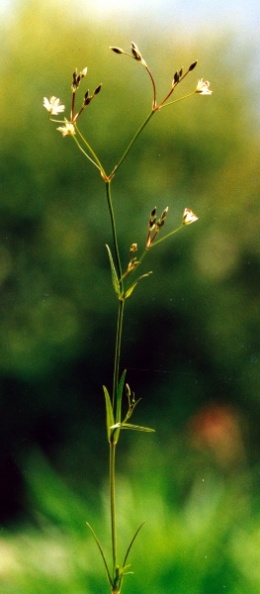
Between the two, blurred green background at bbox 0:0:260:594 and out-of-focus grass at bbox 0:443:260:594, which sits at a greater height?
blurred green background at bbox 0:0:260:594

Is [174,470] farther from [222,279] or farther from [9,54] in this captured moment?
[9,54]

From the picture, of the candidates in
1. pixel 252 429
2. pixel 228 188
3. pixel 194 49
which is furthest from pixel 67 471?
pixel 194 49

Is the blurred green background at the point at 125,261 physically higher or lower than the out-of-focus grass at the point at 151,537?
higher

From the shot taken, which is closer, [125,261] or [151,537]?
[151,537]

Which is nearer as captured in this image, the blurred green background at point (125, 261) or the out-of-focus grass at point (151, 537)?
the out-of-focus grass at point (151, 537)

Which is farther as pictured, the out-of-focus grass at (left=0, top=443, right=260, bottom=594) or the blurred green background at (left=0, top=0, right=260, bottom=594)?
the blurred green background at (left=0, top=0, right=260, bottom=594)

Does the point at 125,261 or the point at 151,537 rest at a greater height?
the point at 125,261
